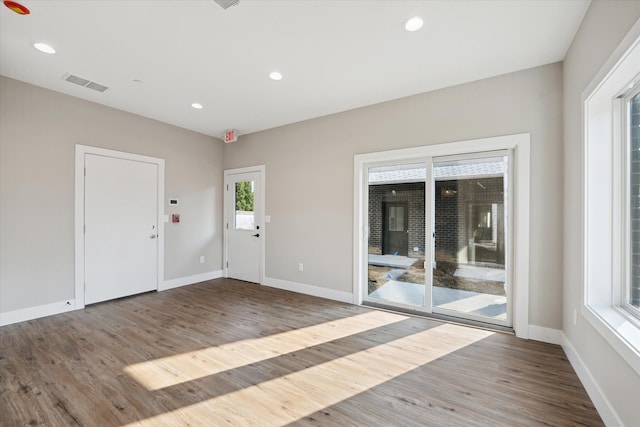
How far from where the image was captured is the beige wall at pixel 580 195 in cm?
151

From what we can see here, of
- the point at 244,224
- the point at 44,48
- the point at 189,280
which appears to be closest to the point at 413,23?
the point at 44,48

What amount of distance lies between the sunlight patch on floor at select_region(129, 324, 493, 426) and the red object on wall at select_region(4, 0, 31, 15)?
3032mm

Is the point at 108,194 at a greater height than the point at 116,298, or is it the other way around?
the point at 108,194

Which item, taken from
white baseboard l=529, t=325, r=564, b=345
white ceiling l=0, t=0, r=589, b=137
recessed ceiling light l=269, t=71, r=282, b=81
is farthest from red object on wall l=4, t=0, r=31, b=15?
white baseboard l=529, t=325, r=564, b=345

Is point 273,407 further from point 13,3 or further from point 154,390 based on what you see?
point 13,3

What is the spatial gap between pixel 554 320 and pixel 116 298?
5536mm

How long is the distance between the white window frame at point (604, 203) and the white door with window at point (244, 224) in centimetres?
425

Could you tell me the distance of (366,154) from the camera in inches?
154

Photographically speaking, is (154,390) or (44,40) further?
(44,40)

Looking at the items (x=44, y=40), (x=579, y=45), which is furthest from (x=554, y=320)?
(x=44, y=40)

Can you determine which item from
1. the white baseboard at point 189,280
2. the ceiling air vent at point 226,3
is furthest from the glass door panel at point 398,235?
the white baseboard at point 189,280

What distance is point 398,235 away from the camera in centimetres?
379

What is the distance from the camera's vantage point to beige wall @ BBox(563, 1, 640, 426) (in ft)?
4.97

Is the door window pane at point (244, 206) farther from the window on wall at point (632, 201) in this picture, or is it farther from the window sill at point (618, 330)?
the window on wall at point (632, 201)
